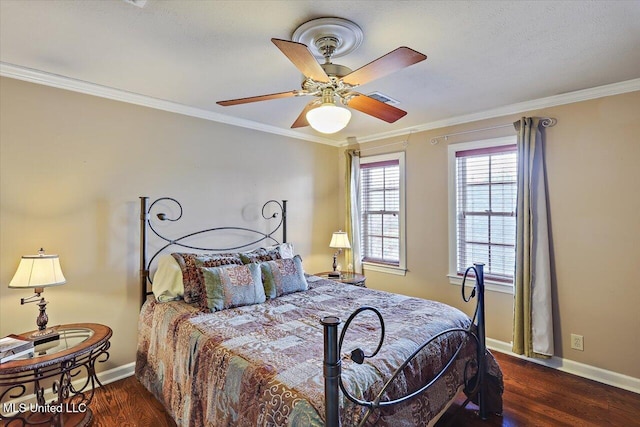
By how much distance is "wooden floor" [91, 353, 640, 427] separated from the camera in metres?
2.25

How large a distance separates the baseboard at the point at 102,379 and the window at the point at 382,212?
117 inches

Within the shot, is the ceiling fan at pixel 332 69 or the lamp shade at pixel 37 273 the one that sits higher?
the ceiling fan at pixel 332 69

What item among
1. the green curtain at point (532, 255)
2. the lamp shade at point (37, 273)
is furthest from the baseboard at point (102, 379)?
the green curtain at point (532, 255)

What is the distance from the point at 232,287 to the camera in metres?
2.55

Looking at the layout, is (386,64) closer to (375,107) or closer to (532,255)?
(375,107)

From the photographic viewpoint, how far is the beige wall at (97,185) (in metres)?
2.41

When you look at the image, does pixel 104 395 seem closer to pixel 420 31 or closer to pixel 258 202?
pixel 258 202

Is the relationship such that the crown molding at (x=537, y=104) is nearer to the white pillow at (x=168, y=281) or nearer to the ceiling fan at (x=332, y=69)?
the ceiling fan at (x=332, y=69)

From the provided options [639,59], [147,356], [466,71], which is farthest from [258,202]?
[639,59]

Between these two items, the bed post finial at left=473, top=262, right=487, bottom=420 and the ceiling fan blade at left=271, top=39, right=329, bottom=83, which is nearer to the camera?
the ceiling fan blade at left=271, top=39, right=329, bottom=83

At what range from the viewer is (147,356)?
2.62m

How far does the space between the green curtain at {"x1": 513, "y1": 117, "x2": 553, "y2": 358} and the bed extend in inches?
40.6

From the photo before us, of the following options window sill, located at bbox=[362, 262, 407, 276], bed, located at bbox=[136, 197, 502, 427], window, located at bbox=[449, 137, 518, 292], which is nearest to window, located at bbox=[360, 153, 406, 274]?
window sill, located at bbox=[362, 262, 407, 276]

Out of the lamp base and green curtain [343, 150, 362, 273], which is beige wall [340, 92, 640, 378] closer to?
green curtain [343, 150, 362, 273]
